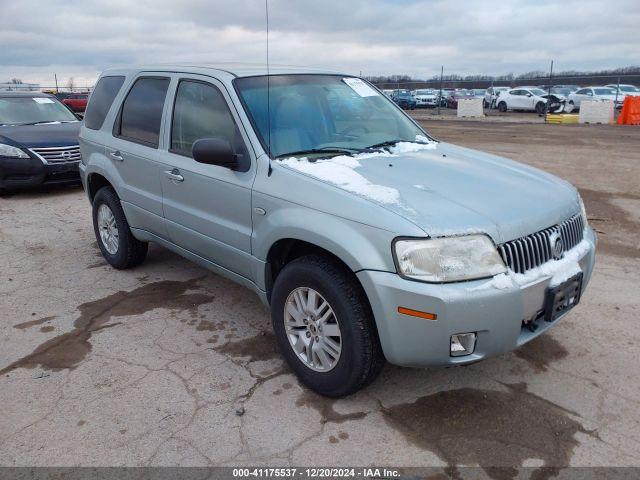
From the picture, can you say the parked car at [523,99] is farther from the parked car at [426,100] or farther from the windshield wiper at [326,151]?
the windshield wiper at [326,151]

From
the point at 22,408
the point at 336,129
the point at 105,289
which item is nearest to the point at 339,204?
the point at 336,129

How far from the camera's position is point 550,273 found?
9.26 ft

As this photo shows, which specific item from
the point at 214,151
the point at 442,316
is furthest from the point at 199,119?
the point at 442,316

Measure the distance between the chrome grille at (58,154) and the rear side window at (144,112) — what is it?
14.3 ft

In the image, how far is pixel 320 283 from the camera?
287 cm

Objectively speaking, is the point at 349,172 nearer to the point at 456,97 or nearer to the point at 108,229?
the point at 108,229

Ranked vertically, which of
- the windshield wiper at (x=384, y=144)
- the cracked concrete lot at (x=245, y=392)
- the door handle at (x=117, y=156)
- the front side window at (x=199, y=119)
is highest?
the front side window at (x=199, y=119)

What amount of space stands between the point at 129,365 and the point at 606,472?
9.08 feet

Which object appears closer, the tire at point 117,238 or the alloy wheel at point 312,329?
the alloy wheel at point 312,329

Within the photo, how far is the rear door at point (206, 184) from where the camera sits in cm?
347

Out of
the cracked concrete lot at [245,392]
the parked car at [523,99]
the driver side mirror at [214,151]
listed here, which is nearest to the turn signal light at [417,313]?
the cracked concrete lot at [245,392]

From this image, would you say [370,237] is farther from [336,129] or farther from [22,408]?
[22,408]

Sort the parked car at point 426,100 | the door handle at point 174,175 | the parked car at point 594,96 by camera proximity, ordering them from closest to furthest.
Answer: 1. the door handle at point 174,175
2. the parked car at point 594,96
3. the parked car at point 426,100

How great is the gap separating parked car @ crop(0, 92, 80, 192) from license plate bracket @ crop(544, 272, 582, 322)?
7.94 meters
